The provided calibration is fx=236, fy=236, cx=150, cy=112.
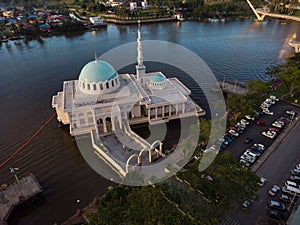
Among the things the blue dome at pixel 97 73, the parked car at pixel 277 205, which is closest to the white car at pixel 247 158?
the parked car at pixel 277 205

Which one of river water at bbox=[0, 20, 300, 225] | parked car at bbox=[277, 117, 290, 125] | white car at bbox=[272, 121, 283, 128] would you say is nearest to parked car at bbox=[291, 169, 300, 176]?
white car at bbox=[272, 121, 283, 128]

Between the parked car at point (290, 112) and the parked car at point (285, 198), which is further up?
the parked car at point (290, 112)

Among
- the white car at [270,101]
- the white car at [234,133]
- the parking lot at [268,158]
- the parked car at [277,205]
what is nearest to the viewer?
the parking lot at [268,158]

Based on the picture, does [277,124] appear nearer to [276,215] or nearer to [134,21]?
[276,215]

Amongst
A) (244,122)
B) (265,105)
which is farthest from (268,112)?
(244,122)

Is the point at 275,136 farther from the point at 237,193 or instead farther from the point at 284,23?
the point at 284,23

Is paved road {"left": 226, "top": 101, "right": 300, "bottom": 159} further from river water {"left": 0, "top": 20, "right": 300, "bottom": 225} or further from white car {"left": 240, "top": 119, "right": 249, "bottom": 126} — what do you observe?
river water {"left": 0, "top": 20, "right": 300, "bottom": 225}

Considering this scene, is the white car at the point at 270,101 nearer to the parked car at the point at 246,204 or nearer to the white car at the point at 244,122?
the white car at the point at 244,122
